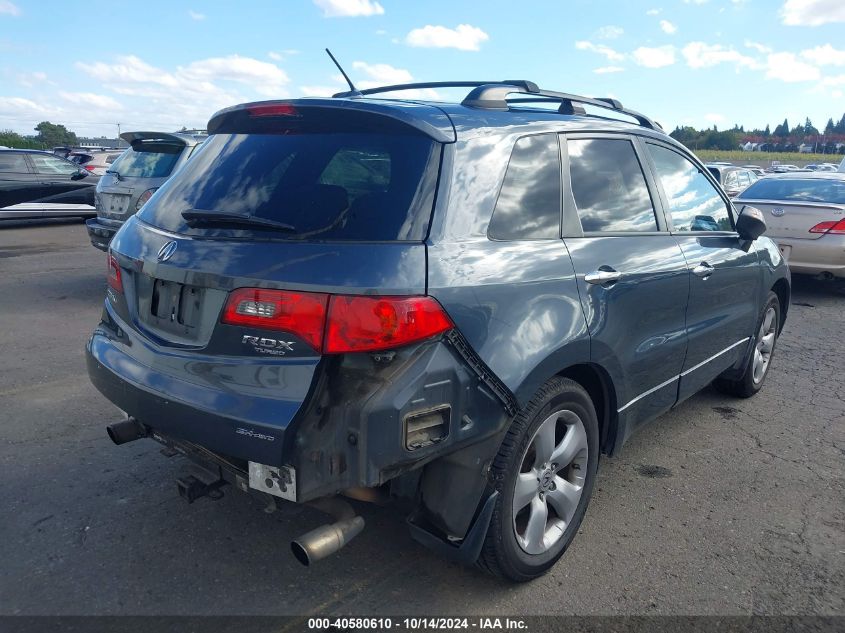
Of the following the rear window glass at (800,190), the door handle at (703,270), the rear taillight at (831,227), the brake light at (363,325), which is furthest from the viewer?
the rear window glass at (800,190)

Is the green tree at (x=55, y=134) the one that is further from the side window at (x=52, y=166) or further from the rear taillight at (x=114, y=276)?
the rear taillight at (x=114, y=276)

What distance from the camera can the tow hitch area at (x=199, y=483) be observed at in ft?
8.79

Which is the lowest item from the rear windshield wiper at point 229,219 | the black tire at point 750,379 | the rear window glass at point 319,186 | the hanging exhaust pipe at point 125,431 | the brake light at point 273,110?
the black tire at point 750,379

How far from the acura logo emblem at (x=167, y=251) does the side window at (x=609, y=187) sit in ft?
5.49

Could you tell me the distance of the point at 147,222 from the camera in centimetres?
302

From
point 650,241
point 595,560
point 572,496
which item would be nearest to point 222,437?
point 572,496

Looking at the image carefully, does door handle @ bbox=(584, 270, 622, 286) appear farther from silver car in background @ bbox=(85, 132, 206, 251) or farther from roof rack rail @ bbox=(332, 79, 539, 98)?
silver car in background @ bbox=(85, 132, 206, 251)

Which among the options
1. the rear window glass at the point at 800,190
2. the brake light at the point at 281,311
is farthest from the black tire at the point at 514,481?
the rear window glass at the point at 800,190

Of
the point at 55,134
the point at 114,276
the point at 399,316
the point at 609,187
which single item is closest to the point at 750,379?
the point at 609,187

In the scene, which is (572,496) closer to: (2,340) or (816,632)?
(816,632)

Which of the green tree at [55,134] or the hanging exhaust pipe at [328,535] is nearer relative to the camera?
the hanging exhaust pipe at [328,535]

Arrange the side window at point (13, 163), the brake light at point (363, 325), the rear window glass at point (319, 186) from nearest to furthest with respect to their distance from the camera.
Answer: the brake light at point (363, 325), the rear window glass at point (319, 186), the side window at point (13, 163)

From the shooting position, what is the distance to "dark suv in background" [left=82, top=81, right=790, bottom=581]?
2.28 meters

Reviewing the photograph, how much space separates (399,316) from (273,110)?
1136 mm
